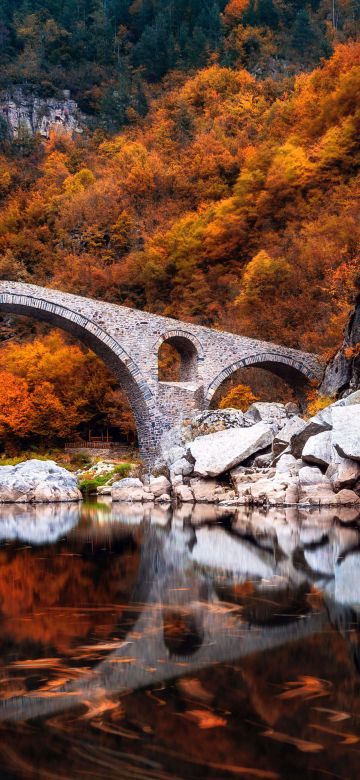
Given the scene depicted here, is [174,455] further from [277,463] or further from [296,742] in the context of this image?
[296,742]

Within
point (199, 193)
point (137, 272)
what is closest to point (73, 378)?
point (137, 272)

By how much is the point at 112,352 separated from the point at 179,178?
21356 millimetres

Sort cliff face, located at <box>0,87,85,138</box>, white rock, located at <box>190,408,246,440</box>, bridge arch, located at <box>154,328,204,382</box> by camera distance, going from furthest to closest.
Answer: cliff face, located at <box>0,87,85,138</box> → bridge arch, located at <box>154,328,204,382</box> → white rock, located at <box>190,408,246,440</box>

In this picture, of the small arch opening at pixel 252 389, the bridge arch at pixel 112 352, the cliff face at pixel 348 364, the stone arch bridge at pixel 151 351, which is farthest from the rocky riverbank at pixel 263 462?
the small arch opening at pixel 252 389

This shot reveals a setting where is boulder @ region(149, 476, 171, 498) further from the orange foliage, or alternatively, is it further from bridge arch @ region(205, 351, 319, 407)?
the orange foliage

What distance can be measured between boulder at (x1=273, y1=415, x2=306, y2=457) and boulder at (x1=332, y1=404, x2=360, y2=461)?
2.27 metres

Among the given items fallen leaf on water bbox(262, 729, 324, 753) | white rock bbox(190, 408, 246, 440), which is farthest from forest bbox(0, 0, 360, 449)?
fallen leaf on water bbox(262, 729, 324, 753)

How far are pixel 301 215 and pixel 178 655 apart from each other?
3217 cm

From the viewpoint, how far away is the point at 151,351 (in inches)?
1048

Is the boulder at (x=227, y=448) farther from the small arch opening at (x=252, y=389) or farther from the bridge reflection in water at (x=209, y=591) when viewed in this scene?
the small arch opening at (x=252, y=389)

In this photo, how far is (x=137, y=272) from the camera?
1567 inches

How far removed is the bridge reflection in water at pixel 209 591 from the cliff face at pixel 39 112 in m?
52.6

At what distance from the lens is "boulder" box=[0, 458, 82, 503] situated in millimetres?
19203

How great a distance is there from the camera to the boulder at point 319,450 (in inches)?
624
